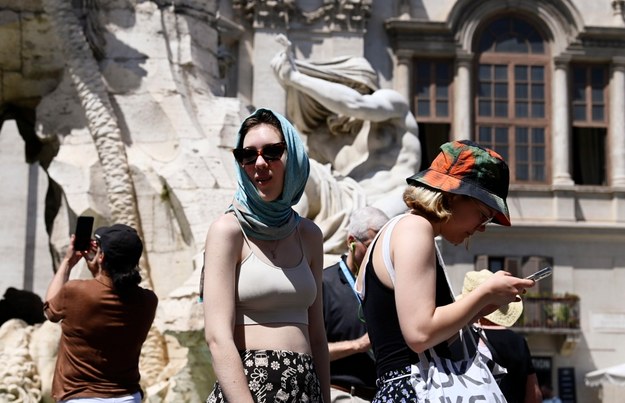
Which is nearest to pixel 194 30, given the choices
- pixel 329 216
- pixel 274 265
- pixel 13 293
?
pixel 329 216

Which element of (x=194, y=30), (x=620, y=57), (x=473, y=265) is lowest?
(x=473, y=265)

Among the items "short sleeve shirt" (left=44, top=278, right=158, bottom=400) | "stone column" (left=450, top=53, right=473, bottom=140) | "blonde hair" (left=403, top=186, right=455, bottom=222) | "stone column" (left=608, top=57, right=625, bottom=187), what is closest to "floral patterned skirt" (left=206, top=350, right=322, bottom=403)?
A: "blonde hair" (left=403, top=186, right=455, bottom=222)

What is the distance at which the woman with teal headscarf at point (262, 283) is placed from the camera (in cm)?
307

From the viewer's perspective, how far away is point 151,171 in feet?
23.2

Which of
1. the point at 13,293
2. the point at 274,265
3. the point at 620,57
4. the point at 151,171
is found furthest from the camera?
the point at 620,57

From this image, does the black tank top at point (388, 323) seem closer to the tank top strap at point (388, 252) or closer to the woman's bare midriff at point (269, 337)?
the tank top strap at point (388, 252)

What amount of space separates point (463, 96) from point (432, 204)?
23.2 metres

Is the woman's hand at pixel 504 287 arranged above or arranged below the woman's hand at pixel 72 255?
below

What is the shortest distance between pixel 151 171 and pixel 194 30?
1.06 meters

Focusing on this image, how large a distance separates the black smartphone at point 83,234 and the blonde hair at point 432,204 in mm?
1797

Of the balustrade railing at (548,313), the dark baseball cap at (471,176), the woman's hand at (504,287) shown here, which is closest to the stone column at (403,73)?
the balustrade railing at (548,313)

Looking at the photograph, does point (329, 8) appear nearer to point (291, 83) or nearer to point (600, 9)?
point (600, 9)

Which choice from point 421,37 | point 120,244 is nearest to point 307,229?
point 120,244

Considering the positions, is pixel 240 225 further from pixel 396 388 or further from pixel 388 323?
pixel 396 388
